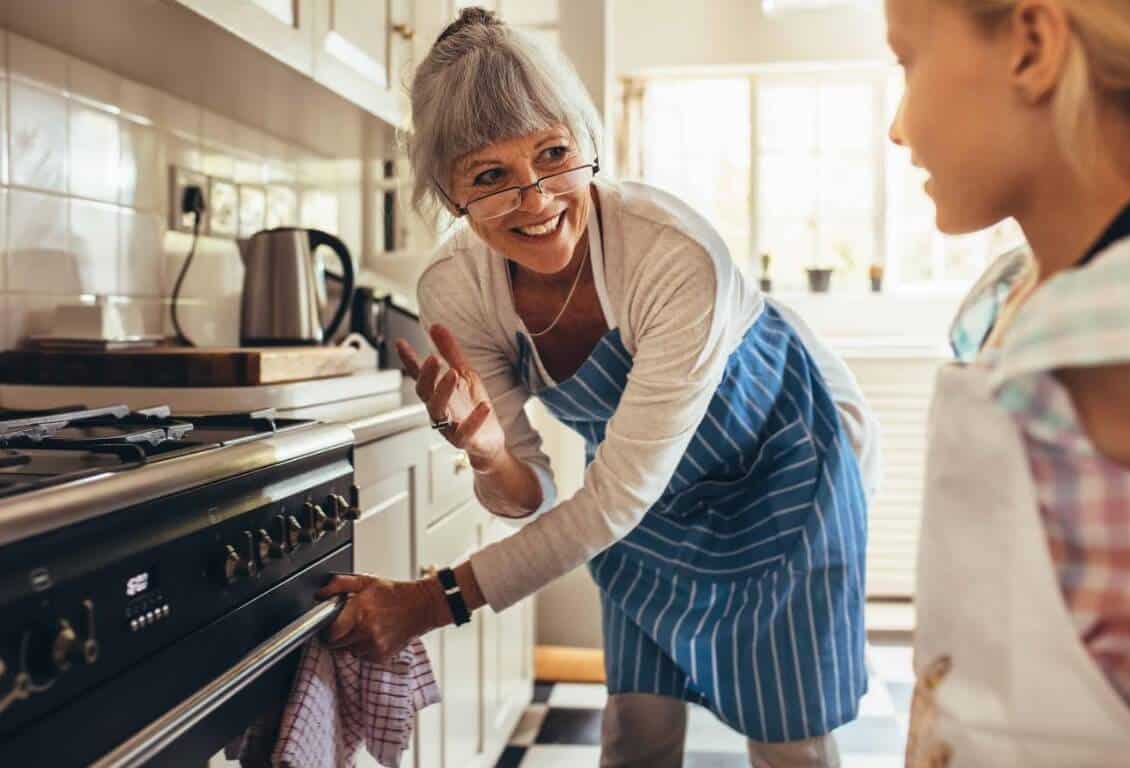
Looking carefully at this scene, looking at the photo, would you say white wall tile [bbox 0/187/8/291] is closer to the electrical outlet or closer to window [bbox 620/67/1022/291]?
the electrical outlet

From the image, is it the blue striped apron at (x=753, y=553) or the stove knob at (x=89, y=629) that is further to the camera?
the blue striped apron at (x=753, y=553)

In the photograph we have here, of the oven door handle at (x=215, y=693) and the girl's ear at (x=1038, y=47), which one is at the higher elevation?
the girl's ear at (x=1038, y=47)

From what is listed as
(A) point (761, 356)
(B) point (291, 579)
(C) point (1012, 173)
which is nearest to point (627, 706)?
(A) point (761, 356)

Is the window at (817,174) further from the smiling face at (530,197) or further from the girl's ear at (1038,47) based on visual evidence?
the girl's ear at (1038,47)

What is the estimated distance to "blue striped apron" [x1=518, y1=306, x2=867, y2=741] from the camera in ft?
4.65

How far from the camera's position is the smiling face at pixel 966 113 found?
2.17 feet

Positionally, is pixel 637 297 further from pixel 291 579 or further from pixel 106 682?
pixel 106 682

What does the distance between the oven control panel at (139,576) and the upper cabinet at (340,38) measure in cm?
60

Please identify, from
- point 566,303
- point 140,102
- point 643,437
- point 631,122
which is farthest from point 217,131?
point 631,122

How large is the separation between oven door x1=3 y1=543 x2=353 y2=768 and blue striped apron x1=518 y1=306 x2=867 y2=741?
0.49 m

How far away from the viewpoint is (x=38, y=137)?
1.58 metres

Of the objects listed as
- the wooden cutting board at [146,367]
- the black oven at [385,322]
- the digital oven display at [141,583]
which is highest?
the black oven at [385,322]

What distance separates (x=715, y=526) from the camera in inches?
58.4

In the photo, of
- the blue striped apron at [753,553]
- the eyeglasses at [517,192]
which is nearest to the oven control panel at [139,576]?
the eyeglasses at [517,192]
